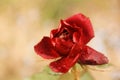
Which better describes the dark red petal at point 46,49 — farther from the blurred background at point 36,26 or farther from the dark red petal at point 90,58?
the blurred background at point 36,26

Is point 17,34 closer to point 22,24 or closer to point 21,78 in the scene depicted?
point 22,24

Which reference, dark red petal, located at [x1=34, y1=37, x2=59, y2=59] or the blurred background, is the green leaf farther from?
the blurred background

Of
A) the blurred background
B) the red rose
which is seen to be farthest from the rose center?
the blurred background

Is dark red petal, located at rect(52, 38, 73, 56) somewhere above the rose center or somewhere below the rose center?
below

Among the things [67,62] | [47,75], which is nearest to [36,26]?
[47,75]

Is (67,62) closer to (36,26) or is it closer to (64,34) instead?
(64,34)

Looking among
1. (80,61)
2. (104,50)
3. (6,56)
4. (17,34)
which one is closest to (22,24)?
(17,34)

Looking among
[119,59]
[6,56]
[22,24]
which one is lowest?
[119,59]
